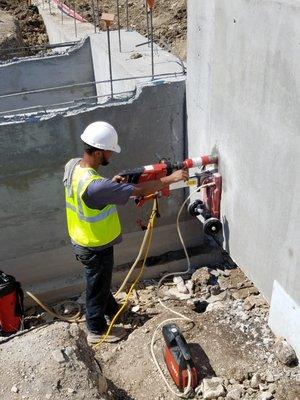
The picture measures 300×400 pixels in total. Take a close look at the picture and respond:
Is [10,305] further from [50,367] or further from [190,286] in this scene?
[190,286]

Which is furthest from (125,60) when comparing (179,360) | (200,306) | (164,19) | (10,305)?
(164,19)

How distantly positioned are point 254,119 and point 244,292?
2.22 meters

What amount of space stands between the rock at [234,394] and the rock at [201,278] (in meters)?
1.54

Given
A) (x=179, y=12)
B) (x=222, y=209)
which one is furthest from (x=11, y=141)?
(x=179, y=12)

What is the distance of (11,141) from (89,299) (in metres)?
1.75

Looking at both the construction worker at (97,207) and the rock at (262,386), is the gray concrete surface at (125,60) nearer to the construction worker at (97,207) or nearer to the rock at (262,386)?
the construction worker at (97,207)

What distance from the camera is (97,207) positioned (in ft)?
12.4

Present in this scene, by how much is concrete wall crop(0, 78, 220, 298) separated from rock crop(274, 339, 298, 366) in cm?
210

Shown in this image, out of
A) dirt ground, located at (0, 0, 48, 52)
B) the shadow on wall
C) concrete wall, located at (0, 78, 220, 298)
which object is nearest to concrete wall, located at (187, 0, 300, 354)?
the shadow on wall

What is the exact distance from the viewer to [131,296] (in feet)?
17.0

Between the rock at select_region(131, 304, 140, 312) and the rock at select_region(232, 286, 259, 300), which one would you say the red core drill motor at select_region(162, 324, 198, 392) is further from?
the rock at select_region(232, 286, 259, 300)

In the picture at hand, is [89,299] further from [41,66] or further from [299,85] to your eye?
[41,66]

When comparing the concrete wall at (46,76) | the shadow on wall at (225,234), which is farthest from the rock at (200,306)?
the concrete wall at (46,76)

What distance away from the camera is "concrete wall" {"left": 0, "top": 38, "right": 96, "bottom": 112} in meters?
6.96
